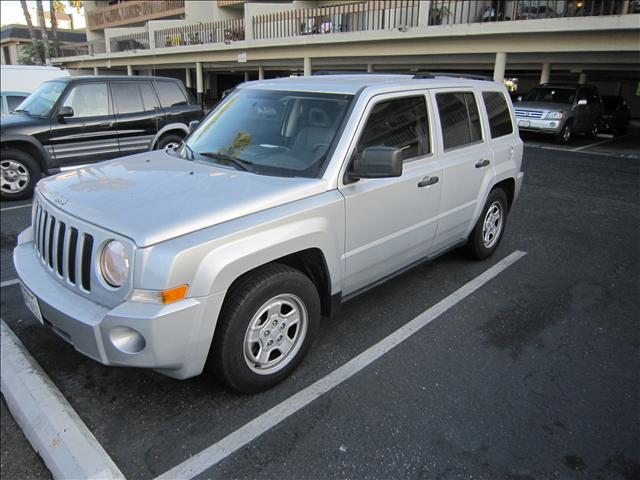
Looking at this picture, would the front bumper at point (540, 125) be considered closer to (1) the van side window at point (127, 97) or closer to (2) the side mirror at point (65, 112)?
(1) the van side window at point (127, 97)

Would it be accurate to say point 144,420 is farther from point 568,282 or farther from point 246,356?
point 568,282

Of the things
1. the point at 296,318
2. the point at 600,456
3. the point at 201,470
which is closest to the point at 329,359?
the point at 296,318

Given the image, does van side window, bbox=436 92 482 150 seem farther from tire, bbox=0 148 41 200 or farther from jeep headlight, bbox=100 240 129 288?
tire, bbox=0 148 41 200

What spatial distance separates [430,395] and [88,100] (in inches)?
298

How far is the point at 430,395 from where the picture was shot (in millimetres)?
3113

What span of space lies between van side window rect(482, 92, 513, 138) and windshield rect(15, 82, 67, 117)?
→ 21.9ft

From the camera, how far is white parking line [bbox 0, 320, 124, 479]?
2.48 m

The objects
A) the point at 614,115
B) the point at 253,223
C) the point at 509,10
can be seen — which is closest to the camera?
the point at 253,223

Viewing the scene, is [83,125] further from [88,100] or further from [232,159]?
[232,159]

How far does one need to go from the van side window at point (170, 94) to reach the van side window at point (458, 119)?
6429mm

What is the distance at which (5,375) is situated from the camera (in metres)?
3.25

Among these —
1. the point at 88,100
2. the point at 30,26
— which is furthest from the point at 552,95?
the point at 30,26

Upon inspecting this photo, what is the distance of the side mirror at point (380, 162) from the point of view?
306 centimetres

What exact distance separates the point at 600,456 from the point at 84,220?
3039mm
